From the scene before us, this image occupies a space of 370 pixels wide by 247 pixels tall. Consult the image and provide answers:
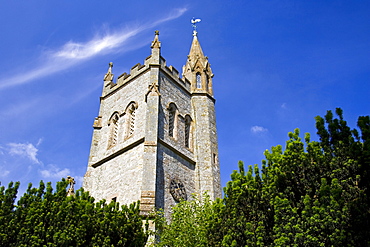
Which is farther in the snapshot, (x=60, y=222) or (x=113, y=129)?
(x=113, y=129)

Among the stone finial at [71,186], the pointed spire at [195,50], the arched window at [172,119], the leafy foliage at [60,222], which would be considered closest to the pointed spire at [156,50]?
the arched window at [172,119]

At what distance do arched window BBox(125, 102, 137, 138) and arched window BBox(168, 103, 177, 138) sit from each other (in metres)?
2.17

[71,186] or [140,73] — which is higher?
[140,73]

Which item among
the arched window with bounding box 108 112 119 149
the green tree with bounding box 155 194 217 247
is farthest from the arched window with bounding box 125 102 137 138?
the green tree with bounding box 155 194 217 247

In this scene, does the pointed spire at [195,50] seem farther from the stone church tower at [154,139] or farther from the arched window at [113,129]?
A: the arched window at [113,129]

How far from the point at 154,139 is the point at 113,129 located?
193 inches

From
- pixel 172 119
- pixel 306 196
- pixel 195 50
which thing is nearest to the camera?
pixel 306 196

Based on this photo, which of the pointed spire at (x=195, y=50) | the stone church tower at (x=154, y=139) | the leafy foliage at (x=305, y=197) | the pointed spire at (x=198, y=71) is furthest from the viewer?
the pointed spire at (x=195, y=50)

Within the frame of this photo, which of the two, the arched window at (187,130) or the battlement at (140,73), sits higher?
the battlement at (140,73)

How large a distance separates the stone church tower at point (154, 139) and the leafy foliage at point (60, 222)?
373 centimetres

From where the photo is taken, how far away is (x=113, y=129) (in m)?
24.2

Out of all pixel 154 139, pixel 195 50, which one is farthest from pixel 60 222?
pixel 195 50

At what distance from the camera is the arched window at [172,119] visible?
2280 cm

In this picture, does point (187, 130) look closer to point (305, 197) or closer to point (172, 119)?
point (172, 119)
